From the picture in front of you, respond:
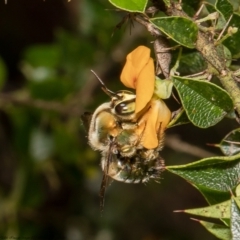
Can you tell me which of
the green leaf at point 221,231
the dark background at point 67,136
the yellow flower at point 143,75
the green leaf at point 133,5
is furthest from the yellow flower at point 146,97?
the dark background at point 67,136

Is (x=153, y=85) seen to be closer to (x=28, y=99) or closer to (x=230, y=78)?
(x=230, y=78)

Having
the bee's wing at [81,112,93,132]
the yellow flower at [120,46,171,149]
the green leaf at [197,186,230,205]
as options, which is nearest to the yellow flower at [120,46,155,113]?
the yellow flower at [120,46,171,149]

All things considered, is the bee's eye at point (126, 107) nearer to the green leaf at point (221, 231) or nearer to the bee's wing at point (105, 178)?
the bee's wing at point (105, 178)

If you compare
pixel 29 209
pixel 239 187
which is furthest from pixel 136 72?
pixel 29 209

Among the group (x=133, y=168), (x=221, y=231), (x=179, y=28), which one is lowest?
(x=133, y=168)

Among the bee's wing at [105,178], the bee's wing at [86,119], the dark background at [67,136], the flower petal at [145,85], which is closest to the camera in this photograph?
the flower petal at [145,85]

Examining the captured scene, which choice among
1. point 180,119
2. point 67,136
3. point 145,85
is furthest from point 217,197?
point 67,136

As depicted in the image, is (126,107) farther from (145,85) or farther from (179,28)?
(179,28)
